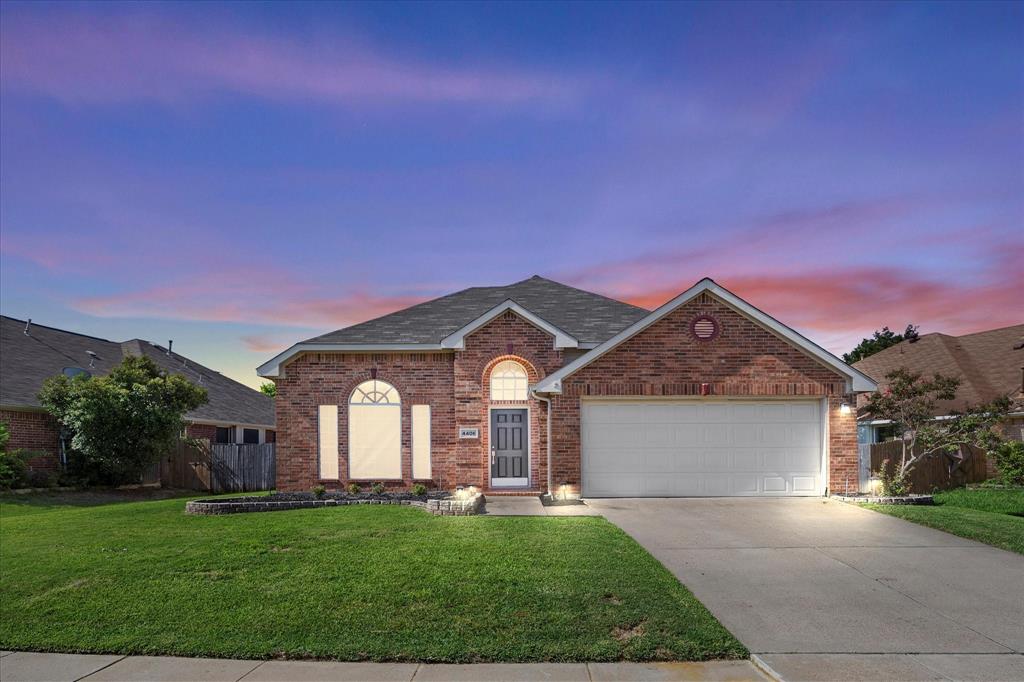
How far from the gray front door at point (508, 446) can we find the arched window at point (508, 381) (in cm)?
46

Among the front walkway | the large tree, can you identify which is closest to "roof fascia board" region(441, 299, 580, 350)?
the front walkway

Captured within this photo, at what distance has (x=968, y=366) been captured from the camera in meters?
27.7

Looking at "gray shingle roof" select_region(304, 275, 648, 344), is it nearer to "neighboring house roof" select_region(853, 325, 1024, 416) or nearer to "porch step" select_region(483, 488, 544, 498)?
"porch step" select_region(483, 488, 544, 498)

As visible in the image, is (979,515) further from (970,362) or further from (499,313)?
(970,362)

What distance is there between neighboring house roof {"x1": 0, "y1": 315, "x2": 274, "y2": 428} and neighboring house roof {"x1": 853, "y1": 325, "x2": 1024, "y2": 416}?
2861 cm

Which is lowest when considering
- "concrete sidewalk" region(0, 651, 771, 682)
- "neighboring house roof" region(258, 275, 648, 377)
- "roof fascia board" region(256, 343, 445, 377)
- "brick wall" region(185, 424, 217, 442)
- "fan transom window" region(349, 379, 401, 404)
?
"concrete sidewalk" region(0, 651, 771, 682)

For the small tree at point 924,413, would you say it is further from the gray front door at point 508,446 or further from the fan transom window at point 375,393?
the fan transom window at point 375,393

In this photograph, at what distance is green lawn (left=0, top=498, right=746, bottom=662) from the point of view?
715 centimetres

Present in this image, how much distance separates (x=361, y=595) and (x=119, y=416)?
18.4 metres

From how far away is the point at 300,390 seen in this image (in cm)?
1956

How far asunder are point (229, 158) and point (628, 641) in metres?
15.3

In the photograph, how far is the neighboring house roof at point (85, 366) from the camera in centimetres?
2461

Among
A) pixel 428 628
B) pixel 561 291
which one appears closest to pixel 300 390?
pixel 561 291

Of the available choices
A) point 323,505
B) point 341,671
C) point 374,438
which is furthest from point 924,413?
point 341,671
